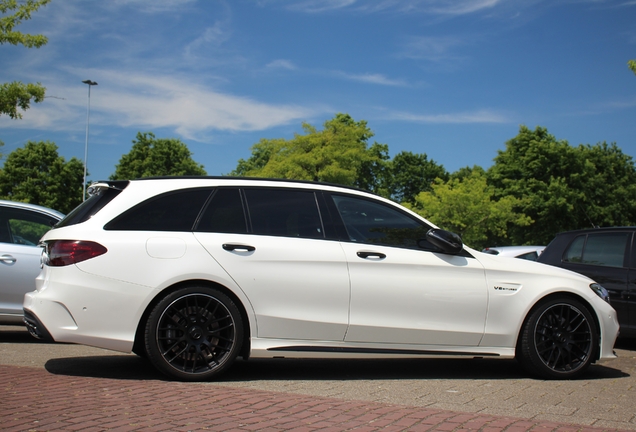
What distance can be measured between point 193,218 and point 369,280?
5.18ft

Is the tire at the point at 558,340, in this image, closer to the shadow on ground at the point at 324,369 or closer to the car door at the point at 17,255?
the shadow on ground at the point at 324,369

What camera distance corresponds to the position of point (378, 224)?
20.8 ft

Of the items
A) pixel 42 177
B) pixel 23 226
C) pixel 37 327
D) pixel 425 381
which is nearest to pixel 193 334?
pixel 37 327

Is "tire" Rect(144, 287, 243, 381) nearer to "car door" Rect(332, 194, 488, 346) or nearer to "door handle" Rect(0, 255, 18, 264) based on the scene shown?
"car door" Rect(332, 194, 488, 346)

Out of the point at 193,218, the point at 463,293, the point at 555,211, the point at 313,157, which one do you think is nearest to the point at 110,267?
the point at 193,218

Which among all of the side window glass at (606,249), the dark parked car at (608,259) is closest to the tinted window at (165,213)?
the dark parked car at (608,259)

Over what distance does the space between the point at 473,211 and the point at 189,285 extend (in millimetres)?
45357

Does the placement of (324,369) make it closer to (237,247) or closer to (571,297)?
(237,247)

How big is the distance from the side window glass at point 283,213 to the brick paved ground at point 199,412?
139 centimetres

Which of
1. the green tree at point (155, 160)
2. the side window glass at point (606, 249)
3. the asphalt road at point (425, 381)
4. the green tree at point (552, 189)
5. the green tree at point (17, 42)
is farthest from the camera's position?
the green tree at point (155, 160)

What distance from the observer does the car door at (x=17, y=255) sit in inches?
328

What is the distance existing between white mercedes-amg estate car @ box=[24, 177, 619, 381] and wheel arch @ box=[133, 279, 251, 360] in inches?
0.5

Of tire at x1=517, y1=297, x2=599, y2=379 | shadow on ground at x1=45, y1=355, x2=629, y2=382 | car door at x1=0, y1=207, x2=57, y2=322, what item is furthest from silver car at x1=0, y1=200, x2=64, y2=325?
tire at x1=517, y1=297, x2=599, y2=379

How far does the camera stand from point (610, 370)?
23.9 feet
